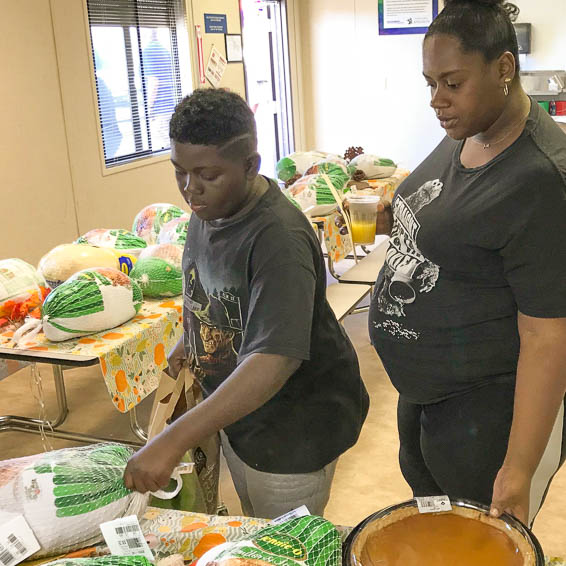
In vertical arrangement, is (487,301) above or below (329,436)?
above

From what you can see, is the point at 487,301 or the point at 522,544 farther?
the point at 487,301

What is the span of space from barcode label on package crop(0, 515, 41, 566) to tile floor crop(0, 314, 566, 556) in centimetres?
154

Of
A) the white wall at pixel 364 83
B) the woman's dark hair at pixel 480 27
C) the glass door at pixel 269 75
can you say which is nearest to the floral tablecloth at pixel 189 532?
the woman's dark hair at pixel 480 27

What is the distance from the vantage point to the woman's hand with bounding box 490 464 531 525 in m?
1.08

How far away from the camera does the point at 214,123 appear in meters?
1.22

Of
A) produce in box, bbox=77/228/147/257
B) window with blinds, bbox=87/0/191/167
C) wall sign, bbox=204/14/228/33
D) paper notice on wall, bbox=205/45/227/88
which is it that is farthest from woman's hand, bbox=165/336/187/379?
wall sign, bbox=204/14/228/33

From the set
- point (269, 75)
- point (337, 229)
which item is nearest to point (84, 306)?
point (337, 229)

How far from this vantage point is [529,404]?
1.13 m

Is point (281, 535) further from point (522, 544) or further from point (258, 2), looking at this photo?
point (258, 2)

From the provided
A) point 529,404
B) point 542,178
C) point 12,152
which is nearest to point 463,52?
point 542,178

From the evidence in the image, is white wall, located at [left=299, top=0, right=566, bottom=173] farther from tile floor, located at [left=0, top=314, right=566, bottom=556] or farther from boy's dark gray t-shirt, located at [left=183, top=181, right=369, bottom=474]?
boy's dark gray t-shirt, located at [left=183, top=181, right=369, bottom=474]

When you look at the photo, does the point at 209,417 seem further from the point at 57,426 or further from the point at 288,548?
the point at 57,426

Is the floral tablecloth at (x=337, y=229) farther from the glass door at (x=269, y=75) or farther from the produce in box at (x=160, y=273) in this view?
the glass door at (x=269, y=75)

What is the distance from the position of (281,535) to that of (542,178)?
639 mm
